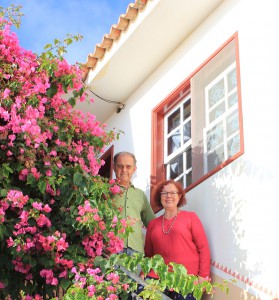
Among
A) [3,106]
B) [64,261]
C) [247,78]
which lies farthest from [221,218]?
[3,106]

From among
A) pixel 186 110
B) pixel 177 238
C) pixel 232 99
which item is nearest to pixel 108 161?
pixel 186 110

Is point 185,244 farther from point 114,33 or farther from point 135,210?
point 114,33

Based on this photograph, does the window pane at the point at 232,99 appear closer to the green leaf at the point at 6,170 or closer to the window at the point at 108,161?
the green leaf at the point at 6,170

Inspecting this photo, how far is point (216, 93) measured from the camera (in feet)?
24.2

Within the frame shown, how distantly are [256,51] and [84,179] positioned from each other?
221cm

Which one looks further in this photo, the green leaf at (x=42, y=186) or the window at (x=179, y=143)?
the window at (x=179, y=143)

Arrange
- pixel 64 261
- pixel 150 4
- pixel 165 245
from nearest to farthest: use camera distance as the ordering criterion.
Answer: pixel 64 261
pixel 165 245
pixel 150 4

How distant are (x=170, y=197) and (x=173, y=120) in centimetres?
215

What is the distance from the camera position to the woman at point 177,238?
5969 millimetres

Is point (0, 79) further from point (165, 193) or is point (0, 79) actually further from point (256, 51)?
point (256, 51)

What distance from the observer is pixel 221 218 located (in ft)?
20.9

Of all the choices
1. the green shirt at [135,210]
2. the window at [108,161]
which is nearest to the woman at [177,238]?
the green shirt at [135,210]

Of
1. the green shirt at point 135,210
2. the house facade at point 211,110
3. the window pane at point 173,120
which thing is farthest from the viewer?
the window pane at point 173,120

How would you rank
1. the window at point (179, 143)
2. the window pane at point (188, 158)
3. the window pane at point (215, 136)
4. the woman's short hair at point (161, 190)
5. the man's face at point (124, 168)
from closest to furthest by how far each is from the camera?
the woman's short hair at point (161, 190) < the man's face at point (124, 168) < the window pane at point (215, 136) < the window pane at point (188, 158) < the window at point (179, 143)
